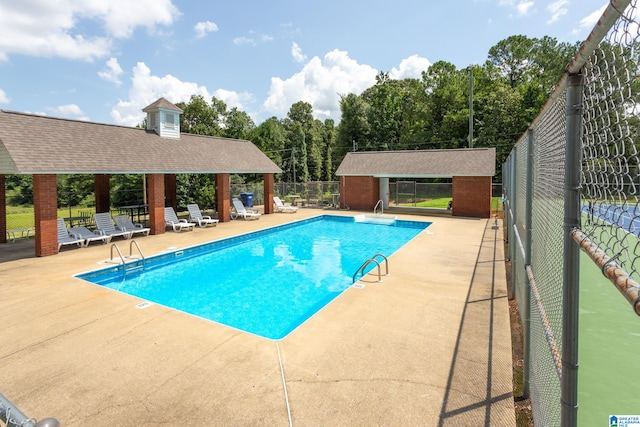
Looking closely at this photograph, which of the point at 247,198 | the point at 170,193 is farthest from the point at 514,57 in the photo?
the point at 170,193

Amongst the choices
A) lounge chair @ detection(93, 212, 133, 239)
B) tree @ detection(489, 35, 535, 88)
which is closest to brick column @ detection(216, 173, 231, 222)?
lounge chair @ detection(93, 212, 133, 239)

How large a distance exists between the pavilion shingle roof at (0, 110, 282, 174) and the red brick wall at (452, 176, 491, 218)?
41.3 feet

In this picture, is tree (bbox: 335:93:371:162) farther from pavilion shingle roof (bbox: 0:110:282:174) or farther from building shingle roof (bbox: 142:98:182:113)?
building shingle roof (bbox: 142:98:182:113)

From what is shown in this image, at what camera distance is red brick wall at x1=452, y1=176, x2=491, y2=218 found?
2091cm

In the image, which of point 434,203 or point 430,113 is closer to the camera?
point 434,203

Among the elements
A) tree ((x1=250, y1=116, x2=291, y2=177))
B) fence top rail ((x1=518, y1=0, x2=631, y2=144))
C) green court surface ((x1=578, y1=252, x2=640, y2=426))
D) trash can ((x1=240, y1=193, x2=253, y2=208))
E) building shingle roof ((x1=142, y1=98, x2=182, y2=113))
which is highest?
tree ((x1=250, y1=116, x2=291, y2=177))

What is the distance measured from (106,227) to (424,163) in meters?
18.9

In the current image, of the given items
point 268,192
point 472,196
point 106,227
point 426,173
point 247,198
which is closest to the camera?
point 106,227

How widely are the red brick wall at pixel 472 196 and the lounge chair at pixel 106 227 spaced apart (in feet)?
58.6

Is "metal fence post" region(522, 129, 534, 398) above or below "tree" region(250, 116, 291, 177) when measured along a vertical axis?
below

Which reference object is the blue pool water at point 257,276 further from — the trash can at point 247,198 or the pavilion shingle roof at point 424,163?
the trash can at point 247,198

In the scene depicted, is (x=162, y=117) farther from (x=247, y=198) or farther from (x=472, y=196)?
(x=472, y=196)

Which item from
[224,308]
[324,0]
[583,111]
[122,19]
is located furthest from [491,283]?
[122,19]

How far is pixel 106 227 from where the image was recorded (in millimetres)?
14953
